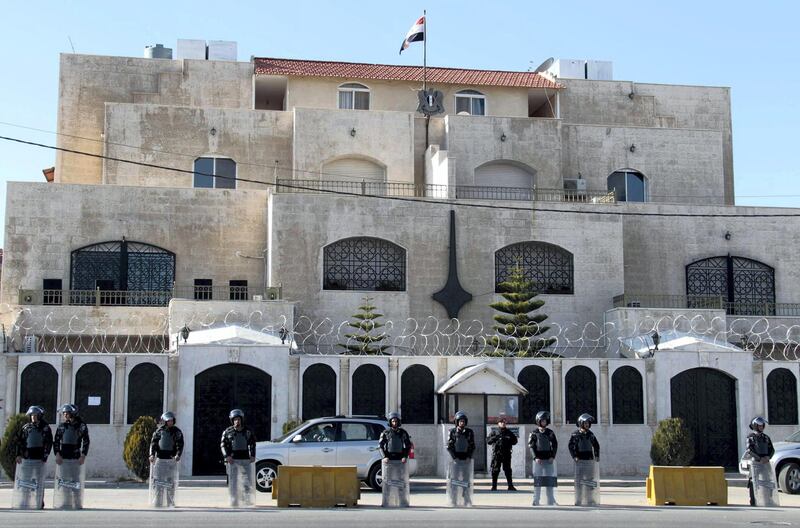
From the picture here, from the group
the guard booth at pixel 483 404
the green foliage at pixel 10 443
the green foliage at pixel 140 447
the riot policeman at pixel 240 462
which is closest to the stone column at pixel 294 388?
the guard booth at pixel 483 404

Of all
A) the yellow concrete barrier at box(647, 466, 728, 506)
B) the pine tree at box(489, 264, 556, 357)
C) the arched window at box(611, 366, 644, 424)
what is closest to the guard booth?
the arched window at box(611, 366, 644, 424)

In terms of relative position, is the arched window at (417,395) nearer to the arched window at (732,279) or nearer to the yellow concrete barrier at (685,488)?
the yellow concrete barrier at (685,488)

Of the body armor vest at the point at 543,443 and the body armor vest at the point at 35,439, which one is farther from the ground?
the body armor vest at the point at 35,439

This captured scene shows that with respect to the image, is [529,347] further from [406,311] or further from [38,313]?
[38,313]

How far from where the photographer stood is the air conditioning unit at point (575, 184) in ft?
146

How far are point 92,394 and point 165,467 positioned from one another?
8.77m

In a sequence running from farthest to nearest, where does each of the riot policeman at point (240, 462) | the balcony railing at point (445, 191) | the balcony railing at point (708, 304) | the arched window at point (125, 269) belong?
the balcony railing at point (445, 191) < the arched window at point (125, 269) < the balcony railing at point (708, 304) < the riot policeman at point (240, 462)

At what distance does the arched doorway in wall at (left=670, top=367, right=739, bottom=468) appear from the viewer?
31.9 metres

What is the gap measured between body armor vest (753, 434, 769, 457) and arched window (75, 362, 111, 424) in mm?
16078

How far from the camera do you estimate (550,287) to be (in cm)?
3878

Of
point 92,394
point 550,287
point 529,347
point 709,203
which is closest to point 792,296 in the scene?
point 709,203

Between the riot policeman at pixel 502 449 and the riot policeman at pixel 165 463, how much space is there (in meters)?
8.44

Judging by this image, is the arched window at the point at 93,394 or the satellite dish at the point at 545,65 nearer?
the arched window at the point at 93,394

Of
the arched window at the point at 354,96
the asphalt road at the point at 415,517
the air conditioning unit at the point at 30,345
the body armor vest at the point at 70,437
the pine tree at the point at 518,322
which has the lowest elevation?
the asphalt road at the point at 415,517
